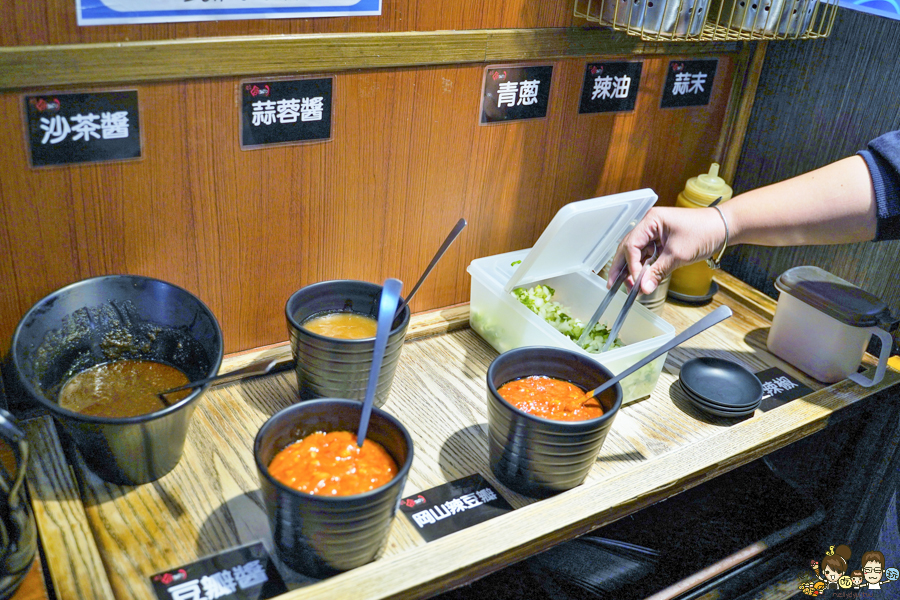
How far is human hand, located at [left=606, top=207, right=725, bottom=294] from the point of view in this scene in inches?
59.6

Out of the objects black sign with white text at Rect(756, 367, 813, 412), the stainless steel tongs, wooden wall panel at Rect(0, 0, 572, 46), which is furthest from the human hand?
wooden wall panel at Rect(0, 0, 572, 46)

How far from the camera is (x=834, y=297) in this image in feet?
5.13

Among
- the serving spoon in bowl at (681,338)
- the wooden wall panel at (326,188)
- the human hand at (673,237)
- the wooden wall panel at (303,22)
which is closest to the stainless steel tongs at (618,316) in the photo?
the human hand at (673,237)

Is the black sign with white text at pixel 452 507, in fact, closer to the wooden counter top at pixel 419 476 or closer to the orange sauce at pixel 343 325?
the wooden counter top at pixel 419 476

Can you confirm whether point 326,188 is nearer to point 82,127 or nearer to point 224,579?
point 82,127

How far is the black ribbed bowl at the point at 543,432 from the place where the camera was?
3.75 feet

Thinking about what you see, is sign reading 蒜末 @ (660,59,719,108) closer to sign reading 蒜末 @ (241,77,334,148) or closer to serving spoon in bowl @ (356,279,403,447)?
sign reading 蒜末 @ (241,77,334,148)

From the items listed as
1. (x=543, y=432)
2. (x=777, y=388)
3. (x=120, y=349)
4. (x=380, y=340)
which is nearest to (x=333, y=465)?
(x=380, y=340)

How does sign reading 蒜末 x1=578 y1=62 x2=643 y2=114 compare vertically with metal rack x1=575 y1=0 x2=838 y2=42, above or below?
below

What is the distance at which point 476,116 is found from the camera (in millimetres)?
1498

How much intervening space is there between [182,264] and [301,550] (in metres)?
0.58

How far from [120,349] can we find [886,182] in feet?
4.66

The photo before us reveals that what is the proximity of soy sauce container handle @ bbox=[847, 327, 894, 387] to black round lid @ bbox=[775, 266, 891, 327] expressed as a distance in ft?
0.08

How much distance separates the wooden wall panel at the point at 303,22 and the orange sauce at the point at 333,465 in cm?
65
